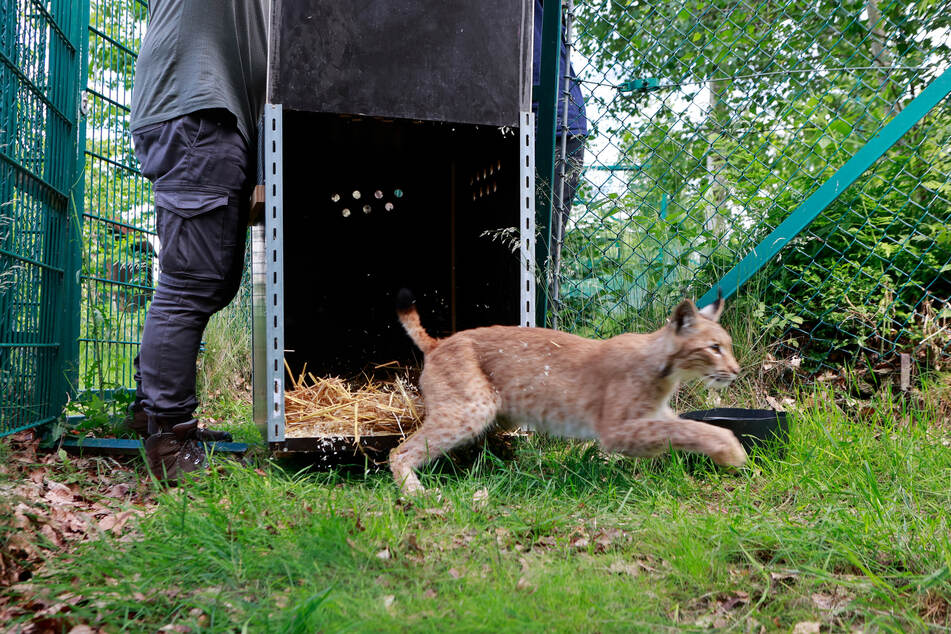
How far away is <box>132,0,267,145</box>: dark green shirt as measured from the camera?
3281mm

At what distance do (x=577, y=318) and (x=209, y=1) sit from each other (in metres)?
2.82

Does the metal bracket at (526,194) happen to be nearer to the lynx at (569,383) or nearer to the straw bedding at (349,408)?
the lynx at (569,383)

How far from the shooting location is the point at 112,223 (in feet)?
15.3

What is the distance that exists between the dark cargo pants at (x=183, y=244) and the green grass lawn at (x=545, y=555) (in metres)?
0.48

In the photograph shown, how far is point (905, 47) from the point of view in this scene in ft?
15.7

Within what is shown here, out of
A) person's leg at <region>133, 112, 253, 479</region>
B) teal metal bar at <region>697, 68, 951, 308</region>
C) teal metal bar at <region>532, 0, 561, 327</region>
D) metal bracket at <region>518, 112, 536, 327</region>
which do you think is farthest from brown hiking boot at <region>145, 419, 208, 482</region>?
teal metal bar at <region>697, 68, 951, 308</region>

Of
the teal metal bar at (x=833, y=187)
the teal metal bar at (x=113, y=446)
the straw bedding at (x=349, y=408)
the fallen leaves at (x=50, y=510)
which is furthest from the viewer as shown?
the teal metal bar at (x=833, y=187)

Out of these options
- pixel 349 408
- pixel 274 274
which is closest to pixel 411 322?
pixel 349 408

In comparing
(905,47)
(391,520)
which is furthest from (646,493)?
(905,47)

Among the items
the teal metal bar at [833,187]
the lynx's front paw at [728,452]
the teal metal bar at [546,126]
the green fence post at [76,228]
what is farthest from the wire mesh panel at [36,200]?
the teal metal bar at [833,187]

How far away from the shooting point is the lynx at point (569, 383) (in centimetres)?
323

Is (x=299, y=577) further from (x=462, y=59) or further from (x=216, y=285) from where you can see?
(x=462, y=59)

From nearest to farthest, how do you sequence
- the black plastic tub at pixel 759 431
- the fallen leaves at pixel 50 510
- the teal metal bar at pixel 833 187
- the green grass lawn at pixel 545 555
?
1. the green grass lawn at pixel 545 555
2. the fallen leaves at pixel 50 510
3. the black plastic tub at pixel 759 431
4. the teal metal bar at pixel 833 187

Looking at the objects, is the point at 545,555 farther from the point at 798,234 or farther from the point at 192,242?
the point at 798,234
